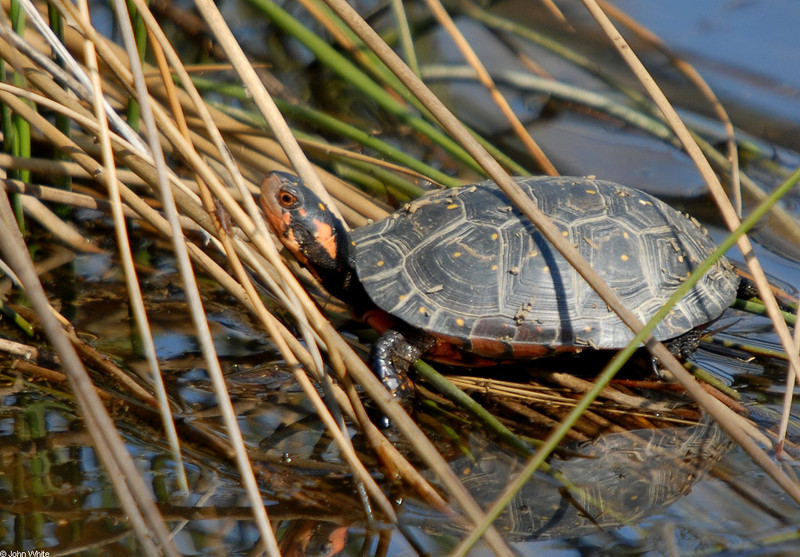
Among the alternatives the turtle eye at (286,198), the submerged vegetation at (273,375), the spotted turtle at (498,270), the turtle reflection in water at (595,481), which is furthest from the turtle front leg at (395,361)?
the turtle eye at (286,198)

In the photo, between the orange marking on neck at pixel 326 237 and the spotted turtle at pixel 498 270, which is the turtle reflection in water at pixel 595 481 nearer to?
the spotted turtle at pixel 498 270

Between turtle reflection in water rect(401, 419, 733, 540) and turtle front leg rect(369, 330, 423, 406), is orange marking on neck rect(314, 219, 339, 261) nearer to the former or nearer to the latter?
turtle front leg rect(369, 330, 423, 406)

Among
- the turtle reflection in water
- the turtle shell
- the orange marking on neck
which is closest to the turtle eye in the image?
the orange marking on neck

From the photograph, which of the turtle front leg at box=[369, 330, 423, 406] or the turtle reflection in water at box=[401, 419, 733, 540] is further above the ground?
the turtle front leg at box=[369, 330, 423, 406]

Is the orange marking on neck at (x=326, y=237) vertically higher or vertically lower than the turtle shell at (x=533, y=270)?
higher

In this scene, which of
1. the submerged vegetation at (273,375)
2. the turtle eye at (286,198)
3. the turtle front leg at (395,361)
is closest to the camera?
the submerged vegetation at (273,375)

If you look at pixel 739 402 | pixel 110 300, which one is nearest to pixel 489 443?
pixel 739 402

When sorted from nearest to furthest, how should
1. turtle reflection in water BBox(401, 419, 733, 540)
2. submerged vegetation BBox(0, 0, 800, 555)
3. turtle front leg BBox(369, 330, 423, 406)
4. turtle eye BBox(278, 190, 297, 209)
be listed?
submerged vegetation BBox(0, 0, 800, 555) < turtle reflection in water BBox(401, 419, 733, 540) < turtle front leg BBox(369, 330, 423, 406) < turtle eye BBox(278, 190, 297, 209)

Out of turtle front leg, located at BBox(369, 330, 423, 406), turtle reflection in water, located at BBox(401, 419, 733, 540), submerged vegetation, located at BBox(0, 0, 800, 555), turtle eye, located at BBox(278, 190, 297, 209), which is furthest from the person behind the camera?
turtle eye, located at BBox(278, 190, 297, 209)
